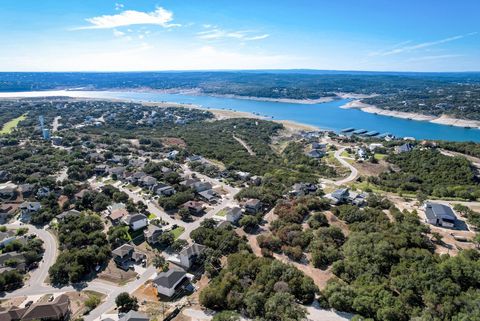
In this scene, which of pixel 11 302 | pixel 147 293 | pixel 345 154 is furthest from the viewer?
pixel 345 154

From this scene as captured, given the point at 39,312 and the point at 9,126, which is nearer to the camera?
the point at 39,312

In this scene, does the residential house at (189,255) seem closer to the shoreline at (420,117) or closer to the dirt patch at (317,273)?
the dirt patch at (317,273)

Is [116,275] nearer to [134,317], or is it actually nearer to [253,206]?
[134,317]

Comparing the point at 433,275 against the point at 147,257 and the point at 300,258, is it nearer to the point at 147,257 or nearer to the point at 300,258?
the point at 300,258

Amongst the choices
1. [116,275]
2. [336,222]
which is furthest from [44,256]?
[336,222]

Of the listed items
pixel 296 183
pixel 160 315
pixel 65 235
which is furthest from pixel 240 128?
pixel 160 315

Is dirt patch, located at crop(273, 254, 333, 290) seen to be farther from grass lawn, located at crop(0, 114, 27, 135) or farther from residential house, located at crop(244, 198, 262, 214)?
grass lawn, located at crop(0, 114, 27, 135)
